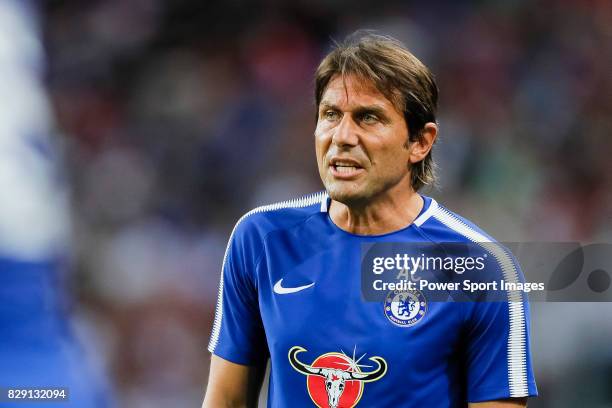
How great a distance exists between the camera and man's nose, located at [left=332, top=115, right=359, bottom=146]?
1.91m

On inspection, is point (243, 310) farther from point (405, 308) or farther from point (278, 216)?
point (405, 308)

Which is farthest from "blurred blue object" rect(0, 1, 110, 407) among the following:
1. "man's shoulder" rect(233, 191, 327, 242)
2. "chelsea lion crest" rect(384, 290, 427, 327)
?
"chelsea lion crest" rect(384, 290, 427, 327)

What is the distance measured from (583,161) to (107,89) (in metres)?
2.29

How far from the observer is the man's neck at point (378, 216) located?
2.01 m

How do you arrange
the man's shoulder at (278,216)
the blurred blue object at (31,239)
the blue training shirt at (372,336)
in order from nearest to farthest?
the blue training shirt at (372,336), the man's shoulder at (278,216), the blurred blue object at (31,239)

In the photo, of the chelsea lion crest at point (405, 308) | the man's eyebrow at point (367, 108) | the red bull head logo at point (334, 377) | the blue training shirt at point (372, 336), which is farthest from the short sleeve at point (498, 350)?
the man's eyebrow at point (367, 108)

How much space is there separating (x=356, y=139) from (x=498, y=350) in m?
0.59

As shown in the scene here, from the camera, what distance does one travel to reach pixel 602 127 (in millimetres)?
→ 3887

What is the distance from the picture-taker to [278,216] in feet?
6.88

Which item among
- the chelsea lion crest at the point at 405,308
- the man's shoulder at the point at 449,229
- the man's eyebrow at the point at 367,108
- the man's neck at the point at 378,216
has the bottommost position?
the chelsea lion crest at the point at 405,308

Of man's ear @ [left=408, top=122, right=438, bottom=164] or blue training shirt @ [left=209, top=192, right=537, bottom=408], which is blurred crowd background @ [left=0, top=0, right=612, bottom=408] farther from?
blue training shirt @ [left=209, top=192, right=537, bottom=408]

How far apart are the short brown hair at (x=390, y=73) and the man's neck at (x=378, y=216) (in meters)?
0.17

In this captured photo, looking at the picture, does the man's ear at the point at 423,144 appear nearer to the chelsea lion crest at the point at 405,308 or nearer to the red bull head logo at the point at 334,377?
the chelsea lion crest at the point at 405,308

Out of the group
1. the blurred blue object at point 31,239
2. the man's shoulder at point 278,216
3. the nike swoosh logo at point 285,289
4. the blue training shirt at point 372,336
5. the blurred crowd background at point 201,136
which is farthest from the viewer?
the blurred crowd background at point 201,136
